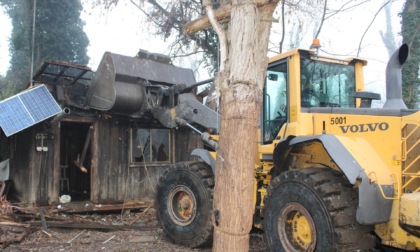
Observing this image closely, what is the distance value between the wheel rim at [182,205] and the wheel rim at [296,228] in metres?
1.97

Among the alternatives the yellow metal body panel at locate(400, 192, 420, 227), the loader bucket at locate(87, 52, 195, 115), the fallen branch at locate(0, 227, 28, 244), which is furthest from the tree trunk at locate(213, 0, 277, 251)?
the loader bucket at locate(87, 52, 195, 115)

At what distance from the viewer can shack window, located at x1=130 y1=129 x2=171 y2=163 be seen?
1173 cm

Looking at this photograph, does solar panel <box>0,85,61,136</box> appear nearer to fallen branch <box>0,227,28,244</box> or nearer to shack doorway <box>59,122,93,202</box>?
fallen branch <box>0,227,28,244</box>

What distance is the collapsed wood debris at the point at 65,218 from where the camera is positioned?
783cm

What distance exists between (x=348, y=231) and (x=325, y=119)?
61.7 inches

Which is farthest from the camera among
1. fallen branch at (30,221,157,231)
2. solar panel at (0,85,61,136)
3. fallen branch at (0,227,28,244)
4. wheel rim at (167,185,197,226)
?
solar panel at (0,85,61,136)

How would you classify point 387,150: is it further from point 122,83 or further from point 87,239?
point 122,83

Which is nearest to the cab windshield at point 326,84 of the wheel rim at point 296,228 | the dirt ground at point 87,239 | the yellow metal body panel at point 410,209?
the wheel rim at point 296,228

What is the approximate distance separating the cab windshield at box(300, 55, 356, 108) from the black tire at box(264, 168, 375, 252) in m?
1.22

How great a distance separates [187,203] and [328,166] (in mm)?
2701

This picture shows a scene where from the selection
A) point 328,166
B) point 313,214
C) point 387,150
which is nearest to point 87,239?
point 313,214

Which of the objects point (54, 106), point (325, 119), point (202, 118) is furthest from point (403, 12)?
point (54, 106)

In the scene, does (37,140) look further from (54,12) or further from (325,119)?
(54,12)

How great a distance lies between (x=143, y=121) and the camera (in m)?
11.6
